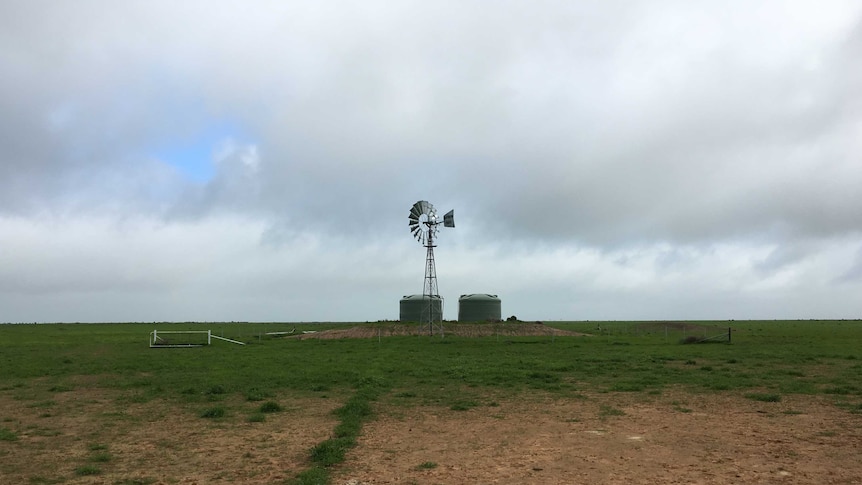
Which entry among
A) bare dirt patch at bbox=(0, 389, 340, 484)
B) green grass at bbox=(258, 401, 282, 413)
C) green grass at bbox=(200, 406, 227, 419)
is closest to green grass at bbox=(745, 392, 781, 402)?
bare dirt patch at bbox=(0, 389, 340, 484)

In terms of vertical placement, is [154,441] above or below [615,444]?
below

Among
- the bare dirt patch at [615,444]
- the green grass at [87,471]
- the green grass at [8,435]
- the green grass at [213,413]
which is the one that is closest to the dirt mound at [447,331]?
the green grass at [213,413]

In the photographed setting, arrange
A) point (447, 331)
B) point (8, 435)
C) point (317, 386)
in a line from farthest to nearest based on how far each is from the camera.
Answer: point (447, 331) < point (317, 386) < point (8, 435)

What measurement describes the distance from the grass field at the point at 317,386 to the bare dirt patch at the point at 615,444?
1.20 m

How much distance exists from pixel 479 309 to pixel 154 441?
6804 centimetres

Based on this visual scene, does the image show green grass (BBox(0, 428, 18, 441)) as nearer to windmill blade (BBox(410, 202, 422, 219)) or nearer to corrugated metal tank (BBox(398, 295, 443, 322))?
windmill blade (BBox(410, 202, 422, 219))

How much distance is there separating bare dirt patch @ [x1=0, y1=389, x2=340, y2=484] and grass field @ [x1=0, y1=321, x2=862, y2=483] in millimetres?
75

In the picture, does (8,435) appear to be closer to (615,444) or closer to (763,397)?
(615,444)

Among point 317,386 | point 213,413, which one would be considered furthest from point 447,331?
point 213,413

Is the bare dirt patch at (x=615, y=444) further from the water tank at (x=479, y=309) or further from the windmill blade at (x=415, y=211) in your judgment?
the water tank at (x=479, y=309)

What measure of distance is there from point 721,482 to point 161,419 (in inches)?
592

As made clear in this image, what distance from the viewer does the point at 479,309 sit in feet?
268

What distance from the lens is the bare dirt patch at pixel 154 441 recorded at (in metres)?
12.0

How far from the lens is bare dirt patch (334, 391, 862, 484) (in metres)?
11.5
